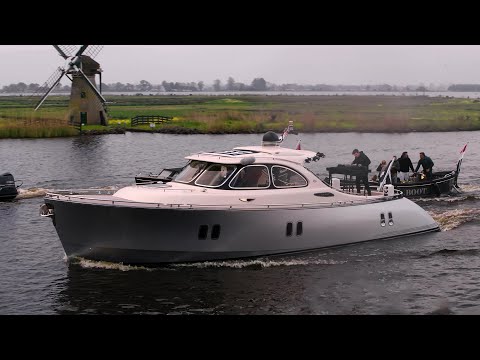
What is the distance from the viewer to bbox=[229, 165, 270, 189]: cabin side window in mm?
19344

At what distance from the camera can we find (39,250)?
71.6ft

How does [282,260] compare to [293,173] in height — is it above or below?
below

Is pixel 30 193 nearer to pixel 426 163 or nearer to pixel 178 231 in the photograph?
pixel 178 231

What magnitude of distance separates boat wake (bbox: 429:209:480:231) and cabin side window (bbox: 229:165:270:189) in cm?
831

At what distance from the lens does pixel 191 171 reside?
20.1 meters

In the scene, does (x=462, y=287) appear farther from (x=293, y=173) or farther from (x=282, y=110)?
(x=282, y=110)

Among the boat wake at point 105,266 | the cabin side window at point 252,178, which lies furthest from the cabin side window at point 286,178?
the boat wake at point 105,266

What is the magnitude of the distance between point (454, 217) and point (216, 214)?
11934mm

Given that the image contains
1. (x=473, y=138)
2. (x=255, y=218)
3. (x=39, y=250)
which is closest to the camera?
(x=255, y=218)

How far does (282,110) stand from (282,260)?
59.3 meters

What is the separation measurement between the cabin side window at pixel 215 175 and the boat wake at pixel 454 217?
30.5 ft

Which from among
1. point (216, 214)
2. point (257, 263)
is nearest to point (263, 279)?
point (257, 263)

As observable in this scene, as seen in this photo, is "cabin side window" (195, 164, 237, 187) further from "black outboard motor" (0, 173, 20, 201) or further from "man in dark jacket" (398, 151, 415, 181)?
"black outboard motor" (0, 173, 20, 201)
